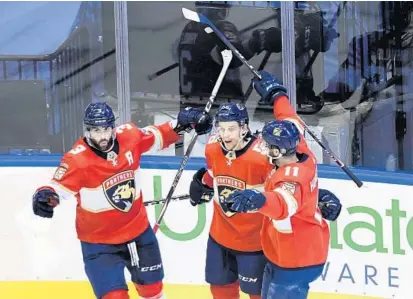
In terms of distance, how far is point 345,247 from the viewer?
4.00 metres

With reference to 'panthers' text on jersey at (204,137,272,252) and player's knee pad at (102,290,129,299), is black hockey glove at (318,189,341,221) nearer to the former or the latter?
'panthers' text on jersey at (204,137,272,252)

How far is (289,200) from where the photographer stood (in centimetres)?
284

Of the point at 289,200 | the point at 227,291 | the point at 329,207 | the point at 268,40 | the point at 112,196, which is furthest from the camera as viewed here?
the point at 268,40

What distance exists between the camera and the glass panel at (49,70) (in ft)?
13.6

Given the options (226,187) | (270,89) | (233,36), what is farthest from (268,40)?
(226,187)

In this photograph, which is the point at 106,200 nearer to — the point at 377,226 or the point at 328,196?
the point at 328,196

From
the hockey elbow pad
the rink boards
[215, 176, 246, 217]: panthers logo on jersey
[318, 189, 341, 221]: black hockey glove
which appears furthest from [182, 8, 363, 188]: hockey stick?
the hockey elbow pad

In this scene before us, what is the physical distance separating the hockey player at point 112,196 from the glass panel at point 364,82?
100 centimetres

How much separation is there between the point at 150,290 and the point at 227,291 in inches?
12.2

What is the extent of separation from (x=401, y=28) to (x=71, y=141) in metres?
1.73

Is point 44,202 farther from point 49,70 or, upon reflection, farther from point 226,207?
point 49,70

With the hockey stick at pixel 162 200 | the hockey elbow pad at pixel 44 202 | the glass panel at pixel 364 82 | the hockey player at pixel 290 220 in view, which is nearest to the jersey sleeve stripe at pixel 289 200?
the hockey player at pixel 290 220

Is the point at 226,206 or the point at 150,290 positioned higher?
the point at 226,206

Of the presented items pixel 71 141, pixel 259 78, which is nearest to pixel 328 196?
pixel 259 78
